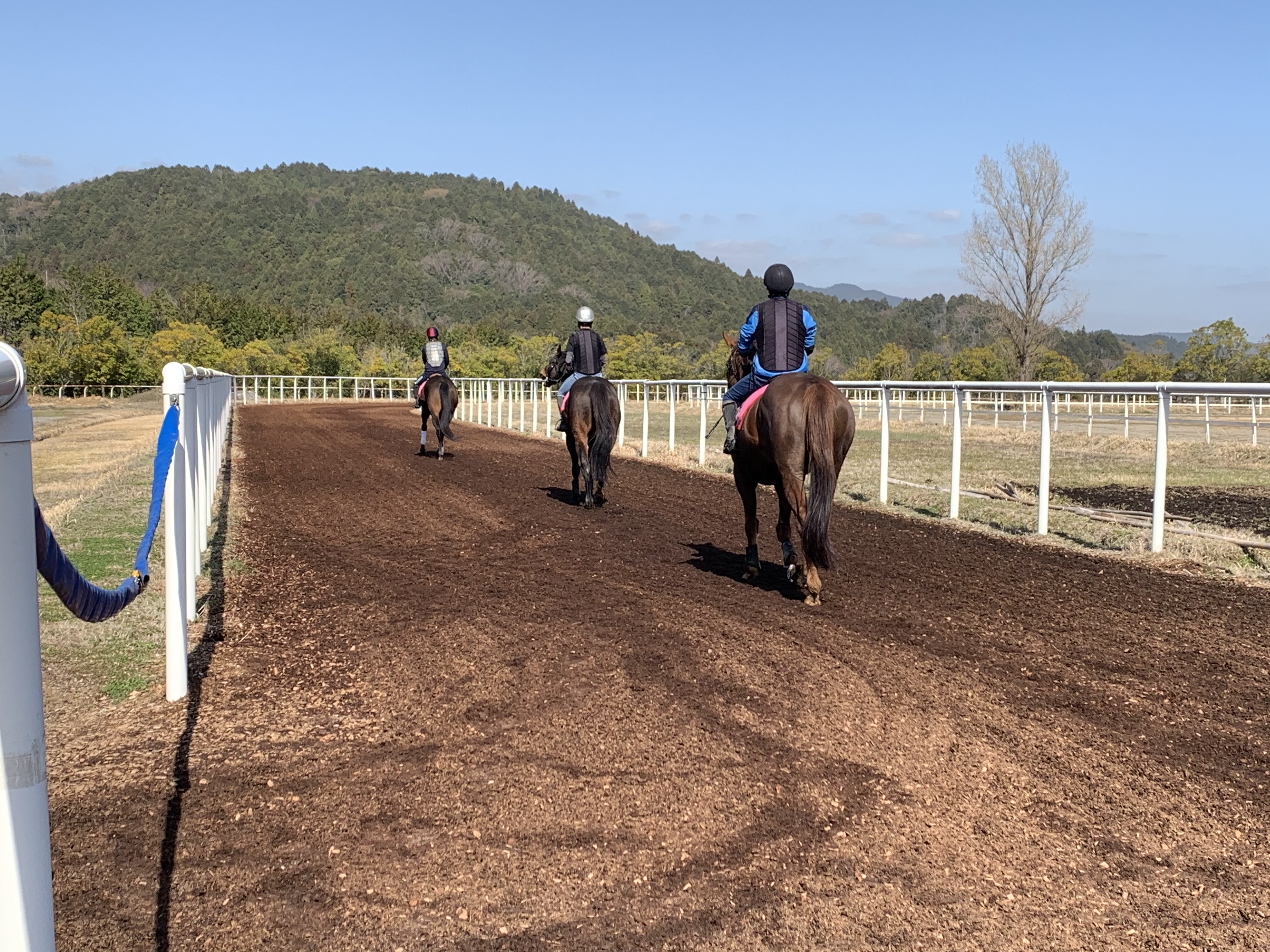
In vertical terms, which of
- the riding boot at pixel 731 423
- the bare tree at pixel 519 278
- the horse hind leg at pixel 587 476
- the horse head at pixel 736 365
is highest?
the bare tree at pixel 519 278

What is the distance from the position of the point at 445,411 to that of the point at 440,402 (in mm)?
176

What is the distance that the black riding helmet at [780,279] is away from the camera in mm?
7320

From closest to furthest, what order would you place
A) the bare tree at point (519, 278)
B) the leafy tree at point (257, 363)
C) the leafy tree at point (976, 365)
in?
the leafy tree at point (257, 363), the leafy tree at point (976, 365), the bare tree at point (519, 278)

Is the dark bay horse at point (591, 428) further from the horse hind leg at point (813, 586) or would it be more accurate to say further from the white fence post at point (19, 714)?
the white fence post at point (19, 714)

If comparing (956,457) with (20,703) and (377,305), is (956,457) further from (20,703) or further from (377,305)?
(377,305)

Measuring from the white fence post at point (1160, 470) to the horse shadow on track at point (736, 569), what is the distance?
298cm

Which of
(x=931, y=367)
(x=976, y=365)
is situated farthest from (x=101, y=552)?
(x=931, y=367)

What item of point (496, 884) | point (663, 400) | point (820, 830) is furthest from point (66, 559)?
point (663, 400)

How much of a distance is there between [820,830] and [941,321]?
17389 cm

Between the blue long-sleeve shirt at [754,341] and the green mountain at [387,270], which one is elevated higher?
the green mountain at [387,270]

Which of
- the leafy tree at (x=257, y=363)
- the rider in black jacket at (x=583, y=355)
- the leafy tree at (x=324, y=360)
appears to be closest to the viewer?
the rider in black jacket at (x=583, y=355)

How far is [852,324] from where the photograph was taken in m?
143

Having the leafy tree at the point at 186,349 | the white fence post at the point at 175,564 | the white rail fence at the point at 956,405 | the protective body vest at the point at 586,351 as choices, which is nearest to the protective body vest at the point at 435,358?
the white rail fence at the point at 956,405

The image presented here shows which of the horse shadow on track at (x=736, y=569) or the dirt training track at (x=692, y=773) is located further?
the horse shadow on track at (x=736, y=569)
